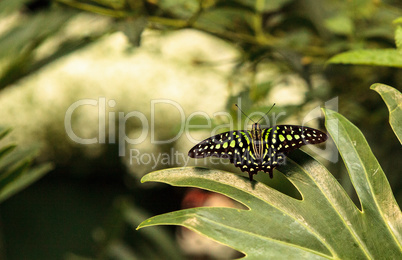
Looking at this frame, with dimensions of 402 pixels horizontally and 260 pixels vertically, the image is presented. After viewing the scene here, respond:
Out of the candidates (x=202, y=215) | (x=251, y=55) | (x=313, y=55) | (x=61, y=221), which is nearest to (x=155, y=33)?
(x=251, y=55)

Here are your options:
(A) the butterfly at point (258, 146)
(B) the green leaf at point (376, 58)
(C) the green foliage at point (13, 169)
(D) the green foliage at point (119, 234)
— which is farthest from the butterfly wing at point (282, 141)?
(D) the green foliage at point (119, 234)

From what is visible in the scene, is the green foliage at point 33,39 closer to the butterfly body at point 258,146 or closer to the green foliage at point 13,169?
the green foliage at point 13,169

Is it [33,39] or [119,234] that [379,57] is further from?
[119,234]

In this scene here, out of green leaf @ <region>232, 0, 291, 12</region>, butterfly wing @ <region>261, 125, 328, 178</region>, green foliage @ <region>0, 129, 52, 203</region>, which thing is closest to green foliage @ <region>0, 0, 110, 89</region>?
green foliage @ <region>0, 129, 52, 203</region>

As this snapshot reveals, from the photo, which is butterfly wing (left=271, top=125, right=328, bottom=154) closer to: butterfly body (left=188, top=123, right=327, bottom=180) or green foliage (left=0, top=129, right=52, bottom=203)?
butterfly body (left=188, top=123, right=327, bottom=180)

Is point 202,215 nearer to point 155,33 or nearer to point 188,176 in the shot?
point 188,176

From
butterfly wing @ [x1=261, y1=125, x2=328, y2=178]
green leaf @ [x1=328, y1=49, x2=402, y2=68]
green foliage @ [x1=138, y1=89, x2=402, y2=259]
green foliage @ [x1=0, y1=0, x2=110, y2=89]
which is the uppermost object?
green foliage @ [x1=0, y1=0, x2=110, y2=89]

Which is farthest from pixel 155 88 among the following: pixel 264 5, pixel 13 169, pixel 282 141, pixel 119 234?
pixel 282 141
